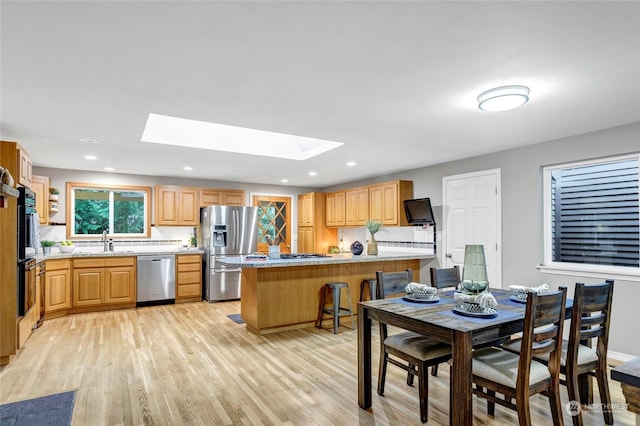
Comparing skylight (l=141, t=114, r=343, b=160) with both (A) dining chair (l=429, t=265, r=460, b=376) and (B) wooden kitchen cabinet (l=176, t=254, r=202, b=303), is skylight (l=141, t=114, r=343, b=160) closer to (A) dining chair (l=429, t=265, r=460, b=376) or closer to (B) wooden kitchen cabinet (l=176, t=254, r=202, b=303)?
(A) dining chair (l=429, t=265, r=460, b=376)

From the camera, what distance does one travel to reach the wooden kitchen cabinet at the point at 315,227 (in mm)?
7836

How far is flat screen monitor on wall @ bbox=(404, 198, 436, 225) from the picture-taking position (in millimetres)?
5578

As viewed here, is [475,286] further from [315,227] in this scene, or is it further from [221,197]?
[221,197]

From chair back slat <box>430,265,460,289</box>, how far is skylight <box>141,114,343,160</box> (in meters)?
1.90

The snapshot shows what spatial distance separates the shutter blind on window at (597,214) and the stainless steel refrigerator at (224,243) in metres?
4.76

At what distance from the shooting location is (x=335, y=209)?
298 inches

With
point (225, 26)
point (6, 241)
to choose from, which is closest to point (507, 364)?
point (225, 26)

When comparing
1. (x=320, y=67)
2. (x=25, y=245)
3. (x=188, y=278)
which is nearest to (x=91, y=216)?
(x=188, y=278)

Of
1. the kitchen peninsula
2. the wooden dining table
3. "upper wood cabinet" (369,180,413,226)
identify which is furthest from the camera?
"upper wood cabinet" (369,180,413,226)

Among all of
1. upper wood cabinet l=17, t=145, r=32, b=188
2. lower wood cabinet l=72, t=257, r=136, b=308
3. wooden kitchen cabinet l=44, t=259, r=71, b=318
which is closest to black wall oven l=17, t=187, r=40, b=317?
upper wood cabinet l=17, t=145, r=32, b=188

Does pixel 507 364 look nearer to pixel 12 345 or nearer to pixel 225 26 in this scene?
pixel 225 26

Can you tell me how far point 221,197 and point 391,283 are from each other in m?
5.00

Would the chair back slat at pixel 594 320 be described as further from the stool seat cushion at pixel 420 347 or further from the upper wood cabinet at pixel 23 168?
the upper wood cabinet at pixel 23 168

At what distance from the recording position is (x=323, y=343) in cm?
409
